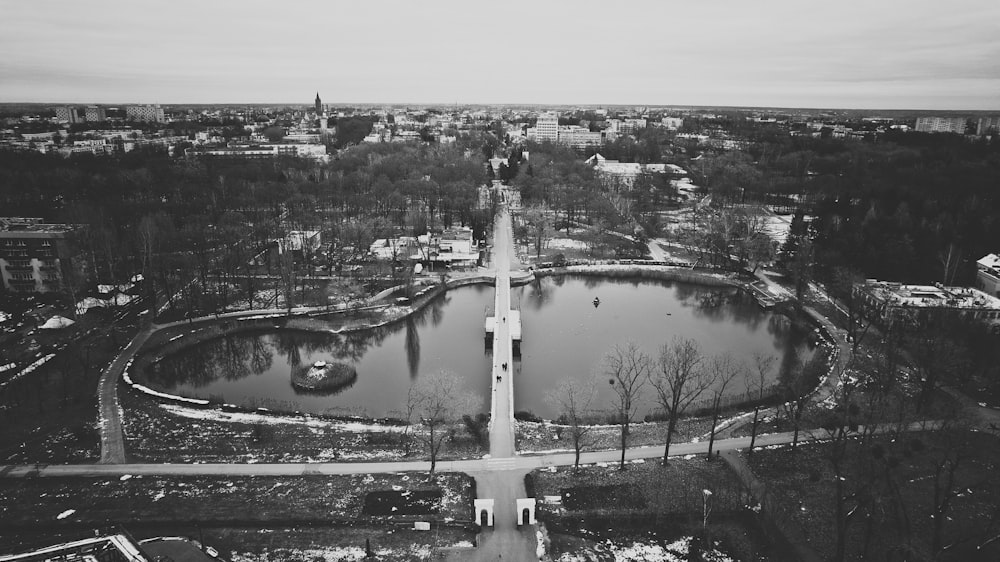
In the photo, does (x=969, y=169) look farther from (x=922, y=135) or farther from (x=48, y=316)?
(x=48, y=316)

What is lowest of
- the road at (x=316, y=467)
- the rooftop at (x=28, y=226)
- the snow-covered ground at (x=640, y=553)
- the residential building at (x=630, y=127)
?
the snow-covered ground at (x=640, y=553)

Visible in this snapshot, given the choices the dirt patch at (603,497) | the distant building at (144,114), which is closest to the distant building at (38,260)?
the dirt patch at (603,497)

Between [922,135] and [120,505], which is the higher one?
[922,135]

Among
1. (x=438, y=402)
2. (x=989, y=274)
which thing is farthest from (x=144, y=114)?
(x=989, y=274)

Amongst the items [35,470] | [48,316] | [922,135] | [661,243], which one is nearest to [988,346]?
[661,243]

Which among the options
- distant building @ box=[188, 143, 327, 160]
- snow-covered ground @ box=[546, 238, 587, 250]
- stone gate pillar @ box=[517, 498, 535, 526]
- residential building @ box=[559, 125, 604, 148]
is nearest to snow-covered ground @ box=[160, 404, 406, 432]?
stone gate pillar @ box=[517, 498, 535, 526]

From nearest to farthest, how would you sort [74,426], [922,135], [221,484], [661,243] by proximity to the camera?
[221,484] → [74,426] → [661,243] → [922,135]

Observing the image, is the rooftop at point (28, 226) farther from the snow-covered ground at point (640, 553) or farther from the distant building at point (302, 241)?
the snow-covered ground at point (640, 553)
